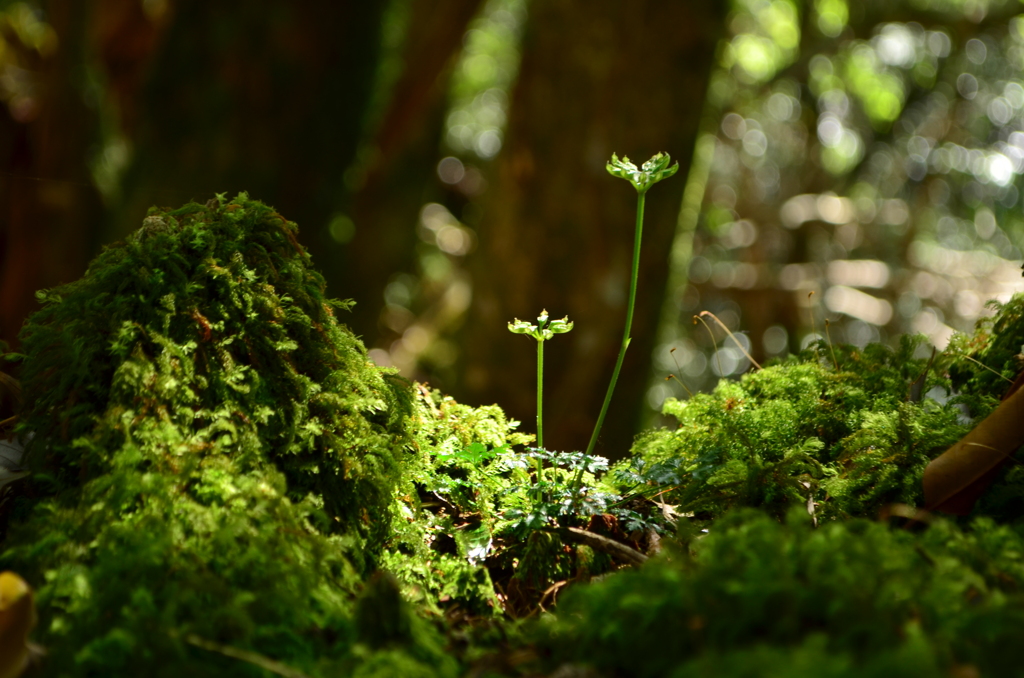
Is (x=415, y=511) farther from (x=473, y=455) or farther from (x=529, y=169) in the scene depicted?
(x=529, y=169)

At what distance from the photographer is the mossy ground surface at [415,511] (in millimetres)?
828

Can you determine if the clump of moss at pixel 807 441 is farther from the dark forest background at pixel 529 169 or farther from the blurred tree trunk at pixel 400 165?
the blurred tree trunk at pixel 400 165

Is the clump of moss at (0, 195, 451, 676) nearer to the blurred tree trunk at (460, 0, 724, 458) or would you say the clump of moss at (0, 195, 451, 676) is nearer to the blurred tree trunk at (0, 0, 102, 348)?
the blurred tree trunk at (460, 0, 724, 458)

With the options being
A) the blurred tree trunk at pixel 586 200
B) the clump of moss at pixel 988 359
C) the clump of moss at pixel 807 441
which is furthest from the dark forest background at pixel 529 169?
the clump of moss at pixel 988 359

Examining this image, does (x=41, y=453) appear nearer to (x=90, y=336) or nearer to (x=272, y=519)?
(x=90, y=336)

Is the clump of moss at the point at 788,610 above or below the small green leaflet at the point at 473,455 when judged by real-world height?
below

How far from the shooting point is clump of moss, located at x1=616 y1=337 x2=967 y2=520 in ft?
4.66

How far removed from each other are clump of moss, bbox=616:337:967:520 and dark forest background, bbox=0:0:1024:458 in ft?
0.81

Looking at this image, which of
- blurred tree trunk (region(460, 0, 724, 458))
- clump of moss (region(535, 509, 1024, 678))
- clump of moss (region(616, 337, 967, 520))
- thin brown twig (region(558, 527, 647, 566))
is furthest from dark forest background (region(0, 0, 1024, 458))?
clump of moss (region(535, 509, 1024, 678))

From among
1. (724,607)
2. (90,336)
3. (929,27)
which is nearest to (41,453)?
(90,336)

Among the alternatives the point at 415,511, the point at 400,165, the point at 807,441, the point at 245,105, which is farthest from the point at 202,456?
the point at 400,165

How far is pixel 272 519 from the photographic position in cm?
109

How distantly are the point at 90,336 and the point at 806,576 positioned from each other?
3.87ft

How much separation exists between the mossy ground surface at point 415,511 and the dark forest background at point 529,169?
0.30 m
